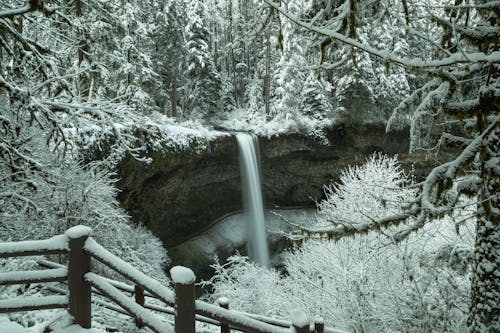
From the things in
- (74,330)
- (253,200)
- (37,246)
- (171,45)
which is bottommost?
(253,200)

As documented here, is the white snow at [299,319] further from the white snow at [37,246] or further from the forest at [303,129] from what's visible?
the white snow at [37,246]

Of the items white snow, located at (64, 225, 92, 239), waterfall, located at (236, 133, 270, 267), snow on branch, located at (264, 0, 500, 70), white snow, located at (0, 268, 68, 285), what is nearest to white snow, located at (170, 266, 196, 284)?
white snow, located at (64, 225, 92, 239)

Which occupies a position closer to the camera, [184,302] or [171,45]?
→ [184,302]

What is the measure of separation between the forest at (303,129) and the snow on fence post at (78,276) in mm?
444

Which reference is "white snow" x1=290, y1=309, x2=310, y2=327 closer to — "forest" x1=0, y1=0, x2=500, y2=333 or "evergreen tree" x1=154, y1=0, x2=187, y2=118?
"forest" x1=0, y1=0, x2=500, y2=333

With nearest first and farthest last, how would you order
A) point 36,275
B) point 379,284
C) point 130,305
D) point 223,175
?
point 130,305, point 36,275, point 379,284, point 223,175

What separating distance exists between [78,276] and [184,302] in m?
1.64

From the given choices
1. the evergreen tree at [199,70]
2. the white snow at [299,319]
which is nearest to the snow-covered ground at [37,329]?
the white snow at [299,319]

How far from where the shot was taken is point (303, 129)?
2911cm

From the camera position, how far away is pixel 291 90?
96.1ft

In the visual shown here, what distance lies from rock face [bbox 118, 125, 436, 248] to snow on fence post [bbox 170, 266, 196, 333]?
51.7 ft

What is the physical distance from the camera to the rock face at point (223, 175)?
21.2 meters

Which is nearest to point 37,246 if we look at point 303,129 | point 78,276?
point 78,276

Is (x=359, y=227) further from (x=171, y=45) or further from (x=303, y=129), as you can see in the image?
(x=171, y=45)
